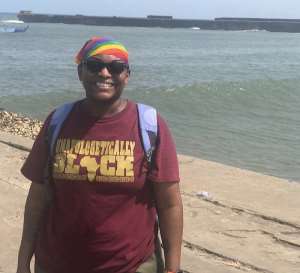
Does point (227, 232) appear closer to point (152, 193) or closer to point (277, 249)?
point (277, 249)

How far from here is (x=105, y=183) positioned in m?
2.26

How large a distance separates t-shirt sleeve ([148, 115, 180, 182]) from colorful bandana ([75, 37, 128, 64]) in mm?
283

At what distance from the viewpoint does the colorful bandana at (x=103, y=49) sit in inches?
91.4

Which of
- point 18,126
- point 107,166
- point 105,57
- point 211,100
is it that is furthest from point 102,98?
point 211,100

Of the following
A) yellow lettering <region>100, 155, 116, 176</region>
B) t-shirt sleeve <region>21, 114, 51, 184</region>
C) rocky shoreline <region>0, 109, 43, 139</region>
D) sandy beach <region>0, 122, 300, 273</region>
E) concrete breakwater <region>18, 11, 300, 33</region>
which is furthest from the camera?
concrete breakwater <region>18, 11, 300, 33</region>

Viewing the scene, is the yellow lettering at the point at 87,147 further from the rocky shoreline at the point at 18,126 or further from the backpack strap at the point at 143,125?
the rocky shoreline at the point at 18,126

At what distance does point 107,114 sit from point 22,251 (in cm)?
65

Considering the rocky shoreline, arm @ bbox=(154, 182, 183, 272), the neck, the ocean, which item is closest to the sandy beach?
arm @ bbox=(154, 182, 183, 272)

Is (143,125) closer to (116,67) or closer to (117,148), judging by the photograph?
(117,148)

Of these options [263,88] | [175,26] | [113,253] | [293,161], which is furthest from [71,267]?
[175,26]

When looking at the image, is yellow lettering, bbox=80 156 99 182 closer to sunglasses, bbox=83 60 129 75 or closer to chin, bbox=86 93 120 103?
chin, bbox=86 93 120 103

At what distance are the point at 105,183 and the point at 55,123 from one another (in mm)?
300

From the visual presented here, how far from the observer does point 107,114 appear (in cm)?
232

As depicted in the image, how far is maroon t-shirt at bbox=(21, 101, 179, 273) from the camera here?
2262 mm
